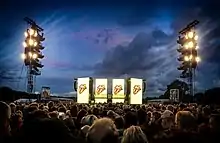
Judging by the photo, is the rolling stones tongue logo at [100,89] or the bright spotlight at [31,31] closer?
the rolling stones tongue logo at [100,89]

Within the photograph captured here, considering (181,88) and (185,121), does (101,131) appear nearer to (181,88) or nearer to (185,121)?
(185,121)

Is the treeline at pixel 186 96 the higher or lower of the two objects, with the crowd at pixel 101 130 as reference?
higher

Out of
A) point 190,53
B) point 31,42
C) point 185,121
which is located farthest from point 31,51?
point 185,121

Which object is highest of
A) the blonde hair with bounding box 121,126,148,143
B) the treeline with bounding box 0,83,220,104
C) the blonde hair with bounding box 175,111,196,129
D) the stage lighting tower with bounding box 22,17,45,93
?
the stage lighting tower with bounding box 22,17,45,93

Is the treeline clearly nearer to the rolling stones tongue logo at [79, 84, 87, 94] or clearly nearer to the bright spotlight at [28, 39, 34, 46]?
the rolling stones tongue logo at [79, 84, 87, 94]

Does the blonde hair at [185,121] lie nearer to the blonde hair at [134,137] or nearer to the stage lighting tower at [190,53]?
the blonde hair at [134,137]

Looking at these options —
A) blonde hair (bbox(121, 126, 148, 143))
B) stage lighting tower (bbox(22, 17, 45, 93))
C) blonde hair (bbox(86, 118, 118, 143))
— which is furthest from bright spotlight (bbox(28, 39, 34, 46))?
blonde hair (bbox(121, 126, 148, 143))

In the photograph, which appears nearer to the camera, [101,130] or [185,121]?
[101,130]

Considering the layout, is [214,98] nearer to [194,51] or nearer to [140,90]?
[194,51]

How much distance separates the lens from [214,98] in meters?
27.4

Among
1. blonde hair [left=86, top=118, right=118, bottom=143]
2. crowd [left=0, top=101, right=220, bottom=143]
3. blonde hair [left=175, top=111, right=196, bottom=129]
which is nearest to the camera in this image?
crowd [left=0, top=101, right=220, bottom=143]

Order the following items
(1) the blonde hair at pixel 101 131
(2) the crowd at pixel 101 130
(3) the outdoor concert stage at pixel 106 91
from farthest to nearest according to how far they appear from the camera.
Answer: (3) the outdoor concert stage at pixel 106 91, (1) the blonde hair at pixel 101 131, (2) the crowd at pixel 101 130

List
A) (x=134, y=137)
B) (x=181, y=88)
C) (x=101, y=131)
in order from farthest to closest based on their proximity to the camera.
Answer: (x=181, y=88) → (x=101, y=131) → (x=134, y=137)

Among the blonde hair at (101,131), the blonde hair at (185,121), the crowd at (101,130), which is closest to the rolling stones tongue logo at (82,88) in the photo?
the crowd at (101,130)
